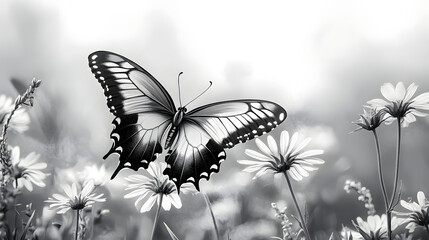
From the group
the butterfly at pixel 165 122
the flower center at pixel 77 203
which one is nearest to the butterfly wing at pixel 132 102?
the butterfly at pixel 165 122

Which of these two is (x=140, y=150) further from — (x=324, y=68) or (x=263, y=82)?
(x=324, y=68)

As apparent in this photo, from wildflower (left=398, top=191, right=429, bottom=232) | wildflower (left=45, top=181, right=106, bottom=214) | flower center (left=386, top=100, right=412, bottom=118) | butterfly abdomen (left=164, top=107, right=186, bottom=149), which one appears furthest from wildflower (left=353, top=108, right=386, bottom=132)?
wildflower (left=45, top=181, right=106, bottom=214)

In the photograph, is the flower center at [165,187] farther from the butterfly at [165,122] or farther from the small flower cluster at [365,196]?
the small flower cluster at [365,196]

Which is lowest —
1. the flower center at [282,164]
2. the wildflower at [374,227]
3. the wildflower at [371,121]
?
the wildflower at [374,227]

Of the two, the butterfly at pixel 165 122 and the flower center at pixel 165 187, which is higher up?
the butterfly at pixel 165 122

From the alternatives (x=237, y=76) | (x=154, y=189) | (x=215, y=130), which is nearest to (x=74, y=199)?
(x=154, y=189)

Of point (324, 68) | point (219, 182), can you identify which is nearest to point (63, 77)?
point (219, 182)
